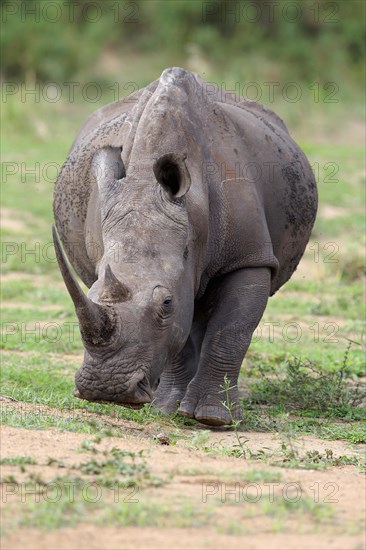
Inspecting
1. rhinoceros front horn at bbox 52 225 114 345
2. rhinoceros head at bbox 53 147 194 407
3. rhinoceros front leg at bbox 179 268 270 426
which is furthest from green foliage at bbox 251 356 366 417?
rhinoceros front horn at bbox 52 225 114 345

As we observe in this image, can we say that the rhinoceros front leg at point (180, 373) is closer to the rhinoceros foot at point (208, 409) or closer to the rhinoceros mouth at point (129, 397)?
the rhinoceros foot at point (208, 409)

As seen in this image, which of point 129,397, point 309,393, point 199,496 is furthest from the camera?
point 309,393

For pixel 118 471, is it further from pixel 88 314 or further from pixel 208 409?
pixel 208 409

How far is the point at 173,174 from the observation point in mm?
6711

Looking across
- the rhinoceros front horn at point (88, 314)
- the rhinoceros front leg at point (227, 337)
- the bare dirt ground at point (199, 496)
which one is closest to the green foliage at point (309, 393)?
the rhinoceros front leg at point (227, 337)

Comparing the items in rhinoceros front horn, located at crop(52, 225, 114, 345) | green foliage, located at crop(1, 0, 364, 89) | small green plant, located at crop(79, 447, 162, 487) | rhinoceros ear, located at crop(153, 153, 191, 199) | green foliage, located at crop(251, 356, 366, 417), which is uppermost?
green foliage, located at crop(1, 0, 364, 89)

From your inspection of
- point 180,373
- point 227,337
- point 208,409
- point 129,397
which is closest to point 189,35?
point 180,373

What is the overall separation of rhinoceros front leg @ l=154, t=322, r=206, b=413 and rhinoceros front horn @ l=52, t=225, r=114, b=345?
6.70 ft

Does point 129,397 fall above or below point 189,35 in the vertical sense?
below

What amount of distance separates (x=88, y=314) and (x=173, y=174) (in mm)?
1184

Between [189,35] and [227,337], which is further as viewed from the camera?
[189,35]

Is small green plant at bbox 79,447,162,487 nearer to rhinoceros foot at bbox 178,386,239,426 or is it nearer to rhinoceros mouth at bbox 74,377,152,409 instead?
rhinoceros mouth at bbox 74,377,152,409

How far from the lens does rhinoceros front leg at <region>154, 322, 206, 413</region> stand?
26.3ft

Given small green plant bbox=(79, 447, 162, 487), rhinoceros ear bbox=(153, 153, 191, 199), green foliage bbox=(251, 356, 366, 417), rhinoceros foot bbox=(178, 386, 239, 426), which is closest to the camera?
small green plant bbox=(79, 447, 162, 487)
